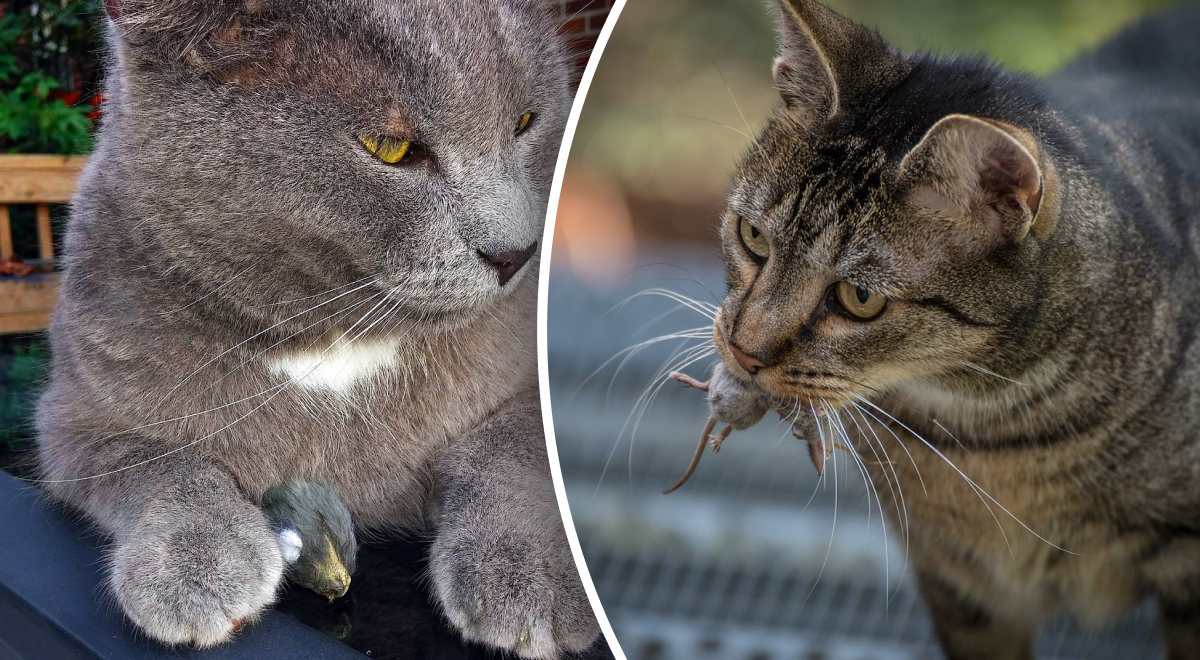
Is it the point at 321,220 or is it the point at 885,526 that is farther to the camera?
the point at 321,220

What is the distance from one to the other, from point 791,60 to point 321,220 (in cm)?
45

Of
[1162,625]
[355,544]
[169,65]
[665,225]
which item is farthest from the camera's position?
[355,544]

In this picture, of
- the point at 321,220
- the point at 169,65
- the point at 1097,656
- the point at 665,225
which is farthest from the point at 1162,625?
the point at 169,65

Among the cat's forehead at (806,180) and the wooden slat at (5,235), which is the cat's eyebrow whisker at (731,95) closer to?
the cat's forehead at (806,180)

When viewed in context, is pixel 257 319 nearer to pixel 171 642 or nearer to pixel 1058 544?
pixel 171 642

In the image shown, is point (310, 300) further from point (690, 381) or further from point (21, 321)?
point (21, 321)

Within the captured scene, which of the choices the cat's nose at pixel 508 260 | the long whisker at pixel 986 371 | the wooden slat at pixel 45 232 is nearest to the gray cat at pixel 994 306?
the long whisker at pixel 986 371

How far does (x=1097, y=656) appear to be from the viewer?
19.6 inches

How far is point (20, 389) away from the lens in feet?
5.10

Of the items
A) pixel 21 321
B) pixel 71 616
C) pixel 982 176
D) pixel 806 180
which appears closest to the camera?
pixel 982 176

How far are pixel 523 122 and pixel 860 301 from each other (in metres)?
0.46

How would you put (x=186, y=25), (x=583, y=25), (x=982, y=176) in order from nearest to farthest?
(x=982, y=176) → (x=186, y=25) → (x=583, y=25)

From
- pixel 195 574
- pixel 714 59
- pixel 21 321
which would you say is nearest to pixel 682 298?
pixel 714 59

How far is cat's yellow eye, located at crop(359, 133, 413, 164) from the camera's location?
2.54ft
